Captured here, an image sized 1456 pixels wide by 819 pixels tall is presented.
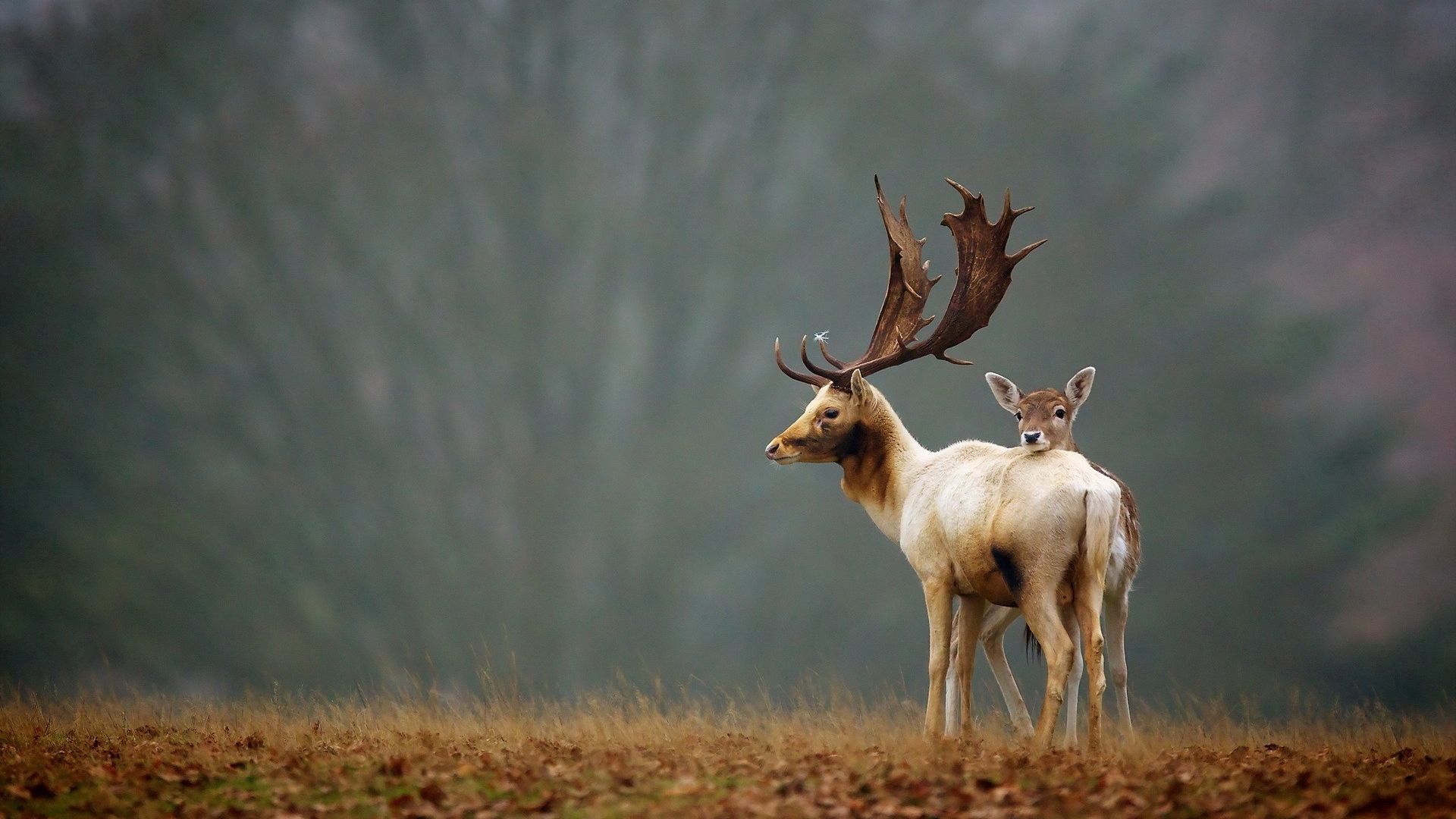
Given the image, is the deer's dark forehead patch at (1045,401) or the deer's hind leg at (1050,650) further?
the deer's dark forehead patch at (1045,401)

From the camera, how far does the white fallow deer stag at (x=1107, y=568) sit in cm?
1116

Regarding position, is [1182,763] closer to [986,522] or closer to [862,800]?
[986,522]

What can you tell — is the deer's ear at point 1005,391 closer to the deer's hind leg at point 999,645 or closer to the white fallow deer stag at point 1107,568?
the white fallow deer stag at point 1107,568

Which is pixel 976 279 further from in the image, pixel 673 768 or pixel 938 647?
pixel 673 768

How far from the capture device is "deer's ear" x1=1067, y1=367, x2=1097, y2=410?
1139 cm

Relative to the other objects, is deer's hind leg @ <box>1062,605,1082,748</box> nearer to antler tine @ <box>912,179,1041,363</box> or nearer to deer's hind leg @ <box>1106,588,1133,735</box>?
deer's hind leg @ <box>1106,588,1133,735</box>

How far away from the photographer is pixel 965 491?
10633mm

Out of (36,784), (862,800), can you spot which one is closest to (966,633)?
(862,800)

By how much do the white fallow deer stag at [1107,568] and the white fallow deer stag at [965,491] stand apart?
0.39 meters

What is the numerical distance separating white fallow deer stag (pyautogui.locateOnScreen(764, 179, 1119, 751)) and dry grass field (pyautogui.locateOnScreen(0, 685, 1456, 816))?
3.01ft

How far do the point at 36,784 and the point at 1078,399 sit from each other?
9.18m

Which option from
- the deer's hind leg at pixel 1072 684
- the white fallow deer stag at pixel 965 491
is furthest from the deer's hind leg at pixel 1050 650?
the deer's hind leg at pixel 1072 684

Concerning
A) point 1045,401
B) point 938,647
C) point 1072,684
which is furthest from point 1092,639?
point 1045,401

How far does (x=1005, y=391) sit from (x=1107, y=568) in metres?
1.95
